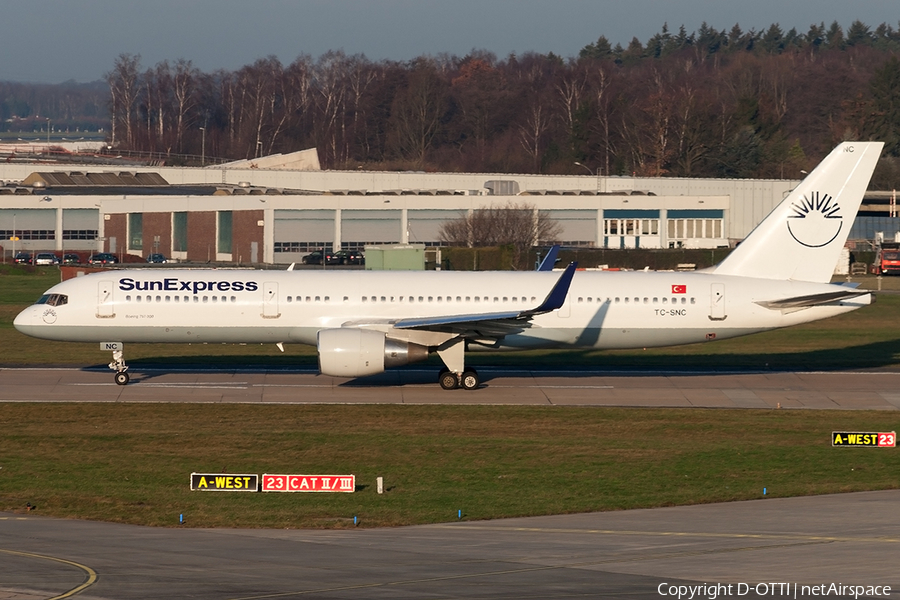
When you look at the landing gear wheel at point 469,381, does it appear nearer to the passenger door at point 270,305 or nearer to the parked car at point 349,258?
the passenger door at point 270,305

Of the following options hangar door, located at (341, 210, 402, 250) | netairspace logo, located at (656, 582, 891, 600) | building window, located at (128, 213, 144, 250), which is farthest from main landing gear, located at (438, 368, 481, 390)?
building window, located at (128, 213, 144, 250)

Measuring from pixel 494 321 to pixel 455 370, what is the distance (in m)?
2.79

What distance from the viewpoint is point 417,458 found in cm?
2727

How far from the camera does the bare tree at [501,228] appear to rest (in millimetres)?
104062

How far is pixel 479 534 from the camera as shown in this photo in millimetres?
20250

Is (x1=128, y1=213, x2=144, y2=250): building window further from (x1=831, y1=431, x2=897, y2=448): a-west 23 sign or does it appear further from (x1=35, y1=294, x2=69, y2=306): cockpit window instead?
(x1=831, y1=431, x2=897, y2=448): a-west 23 sign

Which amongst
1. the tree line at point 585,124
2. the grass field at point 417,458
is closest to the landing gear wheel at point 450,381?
the grass field at point 417,458

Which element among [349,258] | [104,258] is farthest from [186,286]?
[104,258]

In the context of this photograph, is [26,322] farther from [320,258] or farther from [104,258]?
[104,258]

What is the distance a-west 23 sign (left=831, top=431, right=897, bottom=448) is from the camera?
28812 mm

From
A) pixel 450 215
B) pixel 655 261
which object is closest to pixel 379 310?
pixel 655 261

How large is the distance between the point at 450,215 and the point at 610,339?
74.4 metres

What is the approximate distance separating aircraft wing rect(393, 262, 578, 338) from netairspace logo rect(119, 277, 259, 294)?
519 centimetres

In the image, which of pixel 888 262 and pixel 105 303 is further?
pixel 888 262
